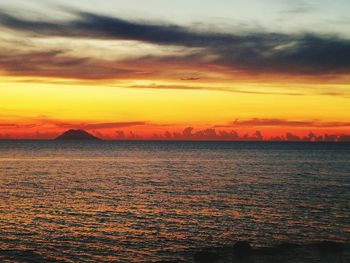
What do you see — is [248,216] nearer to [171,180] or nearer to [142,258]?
[142,258]

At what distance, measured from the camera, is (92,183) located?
90.2m

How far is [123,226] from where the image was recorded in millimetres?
47250

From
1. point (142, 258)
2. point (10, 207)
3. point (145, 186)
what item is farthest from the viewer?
point (145, 186)

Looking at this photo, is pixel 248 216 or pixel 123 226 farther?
pixel 248 216

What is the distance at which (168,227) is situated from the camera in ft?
154

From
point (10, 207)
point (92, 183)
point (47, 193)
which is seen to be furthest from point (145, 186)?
point (10, 207)

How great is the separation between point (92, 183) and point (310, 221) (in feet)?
169

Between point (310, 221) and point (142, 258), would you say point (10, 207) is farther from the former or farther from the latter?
point (310, 221)

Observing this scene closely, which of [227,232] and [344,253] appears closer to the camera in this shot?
[344,253]

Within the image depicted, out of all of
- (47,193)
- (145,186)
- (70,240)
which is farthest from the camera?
(145,186)

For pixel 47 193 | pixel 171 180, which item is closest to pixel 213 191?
pixel 171 180

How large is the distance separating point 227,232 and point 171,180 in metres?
52.0

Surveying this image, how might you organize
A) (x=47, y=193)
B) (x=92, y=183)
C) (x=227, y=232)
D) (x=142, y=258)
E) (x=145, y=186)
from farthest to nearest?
(x=92, y=183) < (x=145, y=186) < (x=47, y=193) < (x=227, y=232) < (x=142, y=258)

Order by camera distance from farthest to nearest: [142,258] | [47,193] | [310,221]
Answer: [47,193] < [310,221] < [142,258]
